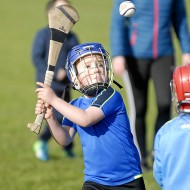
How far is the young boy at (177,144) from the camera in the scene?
3.98 meters

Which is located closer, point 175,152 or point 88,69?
point 175,152

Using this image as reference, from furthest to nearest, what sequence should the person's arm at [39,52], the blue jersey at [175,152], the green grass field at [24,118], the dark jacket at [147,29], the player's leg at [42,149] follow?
the player's leg at [42,149] → the person's arm at [39,52] → the dark jacket at [147,29] → the green grass field at [24,118] → the blue jersey at [175,152]

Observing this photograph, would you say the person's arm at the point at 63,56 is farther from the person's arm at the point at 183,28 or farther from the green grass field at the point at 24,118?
the person's arm at the point at 183,28

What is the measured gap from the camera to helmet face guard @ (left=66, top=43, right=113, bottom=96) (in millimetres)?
4355

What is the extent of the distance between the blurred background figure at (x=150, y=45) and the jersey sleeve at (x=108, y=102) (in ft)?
9.13

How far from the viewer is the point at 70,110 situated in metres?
4.24

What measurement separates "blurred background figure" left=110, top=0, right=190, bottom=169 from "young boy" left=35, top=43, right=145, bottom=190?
2.79 m

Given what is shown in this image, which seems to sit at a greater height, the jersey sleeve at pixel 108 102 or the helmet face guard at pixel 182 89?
the helmet face guard at pixel 182 89

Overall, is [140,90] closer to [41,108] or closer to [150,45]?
[150,45]

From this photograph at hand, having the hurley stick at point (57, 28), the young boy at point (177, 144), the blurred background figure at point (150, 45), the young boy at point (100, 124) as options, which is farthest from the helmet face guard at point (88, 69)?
the blurred background figure at point (150, 45)

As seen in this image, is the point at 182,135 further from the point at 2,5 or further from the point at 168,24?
the point at 2,5

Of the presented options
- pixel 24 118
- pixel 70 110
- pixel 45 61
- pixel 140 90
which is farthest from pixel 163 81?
pixel 24 118

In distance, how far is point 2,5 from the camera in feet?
98.6

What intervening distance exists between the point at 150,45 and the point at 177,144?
11.5ft
